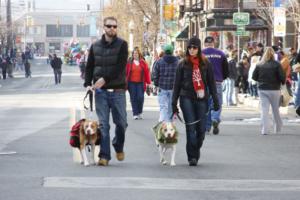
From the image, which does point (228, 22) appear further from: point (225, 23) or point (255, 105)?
point (255, 105)

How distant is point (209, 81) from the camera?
1377 cm

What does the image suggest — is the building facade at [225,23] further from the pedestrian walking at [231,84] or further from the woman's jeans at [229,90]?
the woman's jeans at [229,90]

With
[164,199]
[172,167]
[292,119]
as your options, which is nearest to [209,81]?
[172,167]

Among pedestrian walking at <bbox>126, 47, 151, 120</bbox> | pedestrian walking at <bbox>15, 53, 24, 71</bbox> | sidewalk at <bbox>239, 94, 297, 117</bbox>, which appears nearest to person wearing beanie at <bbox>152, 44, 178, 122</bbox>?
pedestrian walking at <bbox>126, 47, 151, 120</bbox>

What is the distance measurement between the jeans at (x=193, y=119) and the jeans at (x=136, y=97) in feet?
32.8

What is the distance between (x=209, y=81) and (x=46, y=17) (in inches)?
6431

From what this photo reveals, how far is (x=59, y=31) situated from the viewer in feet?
585

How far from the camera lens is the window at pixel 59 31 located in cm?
17700

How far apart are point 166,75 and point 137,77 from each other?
445 cm

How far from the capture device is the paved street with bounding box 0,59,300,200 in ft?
35.2

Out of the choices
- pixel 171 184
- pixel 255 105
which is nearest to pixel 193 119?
pixel 171 184

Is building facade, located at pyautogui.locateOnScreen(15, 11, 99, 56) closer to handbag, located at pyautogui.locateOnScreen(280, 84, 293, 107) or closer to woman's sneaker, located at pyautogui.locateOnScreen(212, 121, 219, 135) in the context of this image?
handbag, located at pyautogui.locateOnScreen(280, 84, 293, 107)

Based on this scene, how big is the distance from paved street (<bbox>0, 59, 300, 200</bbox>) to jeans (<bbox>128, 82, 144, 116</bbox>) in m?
2.41

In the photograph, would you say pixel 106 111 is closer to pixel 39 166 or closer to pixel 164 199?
pixel 39 166
